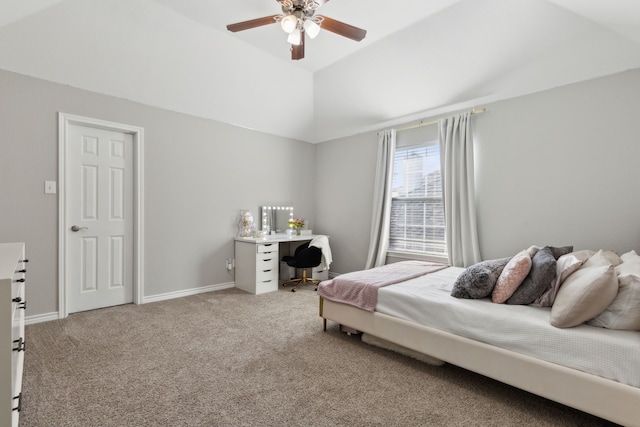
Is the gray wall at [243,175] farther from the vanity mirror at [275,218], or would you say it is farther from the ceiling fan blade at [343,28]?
the ceiling fan blade at [343,28]

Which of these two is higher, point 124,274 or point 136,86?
point 136,86

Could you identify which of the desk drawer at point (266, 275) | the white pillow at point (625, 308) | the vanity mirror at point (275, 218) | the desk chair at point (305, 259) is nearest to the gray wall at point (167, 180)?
the vanity mirror at point (275, 218)

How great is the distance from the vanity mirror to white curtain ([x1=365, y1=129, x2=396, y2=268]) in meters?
1.53

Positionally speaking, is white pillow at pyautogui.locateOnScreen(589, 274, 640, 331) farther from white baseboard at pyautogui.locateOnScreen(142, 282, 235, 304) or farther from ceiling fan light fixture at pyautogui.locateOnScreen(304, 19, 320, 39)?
white baseboard at pyautogui.locateOnScreen(142, 282, 235, 304)

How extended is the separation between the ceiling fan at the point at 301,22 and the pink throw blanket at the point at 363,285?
212 cm

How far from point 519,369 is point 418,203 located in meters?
2.76

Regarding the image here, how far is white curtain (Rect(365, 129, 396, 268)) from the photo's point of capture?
4.50 meters

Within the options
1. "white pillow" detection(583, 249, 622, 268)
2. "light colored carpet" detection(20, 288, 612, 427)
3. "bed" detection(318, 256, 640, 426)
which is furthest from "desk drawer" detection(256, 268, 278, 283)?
"white pillow" detection(583, 249, 622, 268)

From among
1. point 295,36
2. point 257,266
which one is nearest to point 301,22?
point 295,36

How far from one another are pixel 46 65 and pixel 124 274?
233 cm

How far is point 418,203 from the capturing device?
4.36 metres

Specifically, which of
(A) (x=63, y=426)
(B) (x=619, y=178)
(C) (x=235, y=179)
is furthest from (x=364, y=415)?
(C) (x=235, y=179)

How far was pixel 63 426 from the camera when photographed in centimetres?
164

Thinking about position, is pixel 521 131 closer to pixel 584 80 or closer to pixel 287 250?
pixel 584 80
